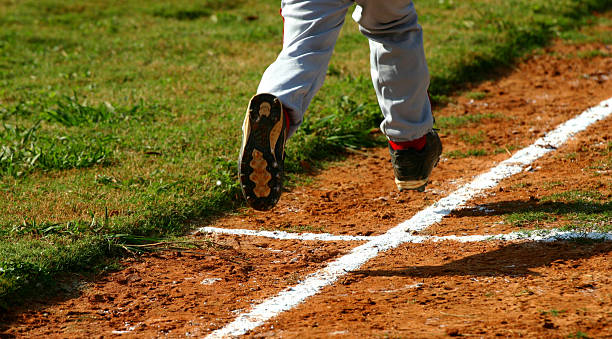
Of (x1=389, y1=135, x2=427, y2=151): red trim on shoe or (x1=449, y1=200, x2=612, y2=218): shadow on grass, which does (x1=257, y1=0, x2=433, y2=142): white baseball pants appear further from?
(x1=449, y1=200, x2=612, y2=218): shadow on grass

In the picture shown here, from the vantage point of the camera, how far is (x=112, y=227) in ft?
11.9

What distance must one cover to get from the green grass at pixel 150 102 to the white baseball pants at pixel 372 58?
44.3 inches

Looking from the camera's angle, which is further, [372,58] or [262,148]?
[372,58]

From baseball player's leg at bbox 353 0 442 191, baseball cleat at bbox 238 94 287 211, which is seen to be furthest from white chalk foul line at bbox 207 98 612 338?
baseball cleat at bbox 238 94 287 211

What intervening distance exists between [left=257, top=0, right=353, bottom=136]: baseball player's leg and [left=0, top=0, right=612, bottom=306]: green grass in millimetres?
1118

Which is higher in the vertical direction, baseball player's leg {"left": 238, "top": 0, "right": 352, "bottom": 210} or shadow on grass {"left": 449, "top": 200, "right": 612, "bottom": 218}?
baseball player's leg {"left": 238, "top": 0, "right": 352, "bottom": 210}

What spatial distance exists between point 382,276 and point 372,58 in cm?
114

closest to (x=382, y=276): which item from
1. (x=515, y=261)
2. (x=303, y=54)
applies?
(x=515, y=261)

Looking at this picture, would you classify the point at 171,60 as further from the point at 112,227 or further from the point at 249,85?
the point at 112,227

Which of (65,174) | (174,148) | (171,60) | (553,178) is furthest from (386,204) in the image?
(171,60)

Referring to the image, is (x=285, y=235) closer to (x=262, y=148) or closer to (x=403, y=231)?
(x=403, y=231)

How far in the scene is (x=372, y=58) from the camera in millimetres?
3646

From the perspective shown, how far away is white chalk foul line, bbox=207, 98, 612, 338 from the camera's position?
2799mm

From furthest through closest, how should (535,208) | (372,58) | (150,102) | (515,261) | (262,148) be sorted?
(150,102) → (535,208) → (372,58) → (515,261) → (262,148)
